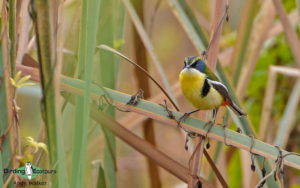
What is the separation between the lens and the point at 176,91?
3.00 m

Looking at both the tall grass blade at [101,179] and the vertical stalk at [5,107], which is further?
the tall grass blade at [101,179]

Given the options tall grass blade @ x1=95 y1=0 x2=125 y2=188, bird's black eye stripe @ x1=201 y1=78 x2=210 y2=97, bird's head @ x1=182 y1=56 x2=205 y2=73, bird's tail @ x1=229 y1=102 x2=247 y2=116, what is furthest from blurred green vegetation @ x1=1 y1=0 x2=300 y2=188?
bird's tail @ x1=229 y1=102 x2=247 y2=116

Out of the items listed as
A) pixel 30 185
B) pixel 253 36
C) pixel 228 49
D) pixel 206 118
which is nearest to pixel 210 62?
pixel 206 118

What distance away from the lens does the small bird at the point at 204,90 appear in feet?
6.65

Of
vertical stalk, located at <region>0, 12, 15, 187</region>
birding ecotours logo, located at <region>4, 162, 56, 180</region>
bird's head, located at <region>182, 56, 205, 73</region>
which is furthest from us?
bird's head, located at <region>182, 56, 205, 73</region>

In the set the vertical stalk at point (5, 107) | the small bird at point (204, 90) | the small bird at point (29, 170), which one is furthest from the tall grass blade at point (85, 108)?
the small bird at point (204, 90)

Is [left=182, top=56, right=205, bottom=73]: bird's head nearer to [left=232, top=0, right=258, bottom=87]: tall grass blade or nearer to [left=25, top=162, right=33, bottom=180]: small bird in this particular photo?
[left=232, top=0, right=258, bottom=87]: tall grass blade

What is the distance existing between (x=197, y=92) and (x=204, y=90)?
0.11ft

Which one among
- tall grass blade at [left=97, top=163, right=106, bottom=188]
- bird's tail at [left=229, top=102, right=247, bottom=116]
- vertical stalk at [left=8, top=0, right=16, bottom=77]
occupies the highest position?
vertical stalk at [left=8, top=0, right=16, bottom=77]

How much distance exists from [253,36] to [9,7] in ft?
5.43

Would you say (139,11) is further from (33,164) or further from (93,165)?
(33,164)

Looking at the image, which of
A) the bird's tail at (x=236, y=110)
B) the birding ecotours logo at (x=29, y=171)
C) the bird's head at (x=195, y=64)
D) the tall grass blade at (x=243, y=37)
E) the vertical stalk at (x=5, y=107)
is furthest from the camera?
the tall grass blade at (x=243, y=37)

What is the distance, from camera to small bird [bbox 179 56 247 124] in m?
2.03

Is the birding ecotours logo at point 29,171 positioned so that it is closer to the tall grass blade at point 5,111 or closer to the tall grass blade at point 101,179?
the tall grass blade at point 5,111
